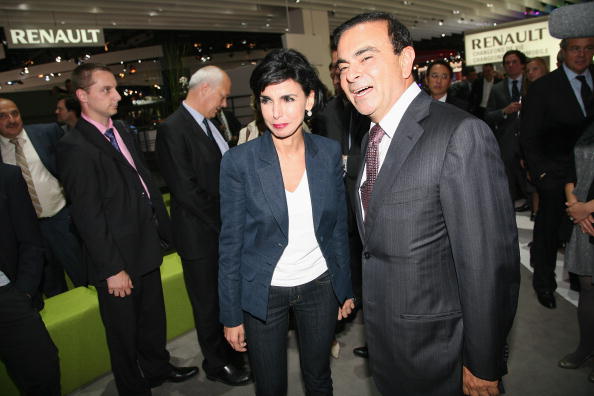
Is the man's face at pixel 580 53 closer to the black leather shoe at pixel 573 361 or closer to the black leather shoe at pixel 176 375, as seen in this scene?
the black leather shoe at pixel 573 361

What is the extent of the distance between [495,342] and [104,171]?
6.06ft

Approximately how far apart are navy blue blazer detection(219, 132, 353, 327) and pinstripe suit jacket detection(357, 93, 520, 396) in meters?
0.37

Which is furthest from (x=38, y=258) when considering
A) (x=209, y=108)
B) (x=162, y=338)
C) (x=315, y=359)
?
(x=315, y=359)

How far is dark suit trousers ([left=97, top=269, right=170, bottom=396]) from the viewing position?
2.15m

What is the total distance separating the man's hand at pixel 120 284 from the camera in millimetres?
2033

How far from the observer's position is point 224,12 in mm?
9727

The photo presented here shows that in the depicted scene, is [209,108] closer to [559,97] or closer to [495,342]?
[495,342]

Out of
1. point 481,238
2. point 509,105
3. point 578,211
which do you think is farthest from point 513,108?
point 481,238

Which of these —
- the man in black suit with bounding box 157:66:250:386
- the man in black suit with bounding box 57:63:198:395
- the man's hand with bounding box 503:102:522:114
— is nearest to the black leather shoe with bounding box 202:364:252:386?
the man in black suit with bounding box 157:66:250:386

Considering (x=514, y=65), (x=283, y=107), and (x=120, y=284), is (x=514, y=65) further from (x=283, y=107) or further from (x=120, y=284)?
(x=120, y=284)

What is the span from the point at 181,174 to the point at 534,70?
12.4 feet

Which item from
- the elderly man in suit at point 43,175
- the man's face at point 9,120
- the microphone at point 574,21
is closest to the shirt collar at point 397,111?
the microphone at point 574,21

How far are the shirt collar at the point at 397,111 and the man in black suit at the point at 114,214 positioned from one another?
1463 mm

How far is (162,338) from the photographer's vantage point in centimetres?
252
